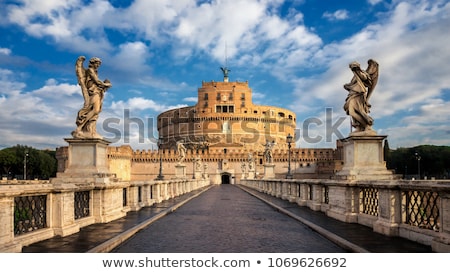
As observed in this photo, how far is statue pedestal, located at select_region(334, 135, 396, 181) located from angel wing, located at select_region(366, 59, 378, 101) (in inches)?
48.6

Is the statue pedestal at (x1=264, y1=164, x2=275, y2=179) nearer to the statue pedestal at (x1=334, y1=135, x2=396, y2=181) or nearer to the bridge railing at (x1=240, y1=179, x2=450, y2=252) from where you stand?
the bridge railing at (x1=240, y1=179, x2=450, y2=252)

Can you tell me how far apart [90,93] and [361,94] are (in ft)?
23.4

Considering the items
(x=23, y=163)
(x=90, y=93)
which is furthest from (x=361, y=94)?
(x=23, y=163)

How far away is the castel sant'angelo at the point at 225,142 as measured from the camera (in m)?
100

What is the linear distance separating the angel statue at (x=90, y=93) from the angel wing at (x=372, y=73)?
22.6 feet

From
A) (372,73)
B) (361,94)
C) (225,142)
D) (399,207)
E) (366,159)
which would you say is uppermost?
(225,142)

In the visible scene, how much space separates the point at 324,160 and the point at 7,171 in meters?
64.9

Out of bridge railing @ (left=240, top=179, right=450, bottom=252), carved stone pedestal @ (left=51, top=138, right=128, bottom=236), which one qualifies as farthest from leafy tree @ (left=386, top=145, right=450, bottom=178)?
carved stone pedestal @ (left=51, top=138, right=128, bottom=236)

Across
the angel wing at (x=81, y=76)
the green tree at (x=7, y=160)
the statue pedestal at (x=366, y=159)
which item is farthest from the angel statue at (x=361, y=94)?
the green tree at (x=7, y=160)

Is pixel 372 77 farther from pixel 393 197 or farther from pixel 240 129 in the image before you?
pixel 240 129

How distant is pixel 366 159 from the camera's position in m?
11.3

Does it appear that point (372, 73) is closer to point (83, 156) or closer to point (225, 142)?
point (83, 156)
